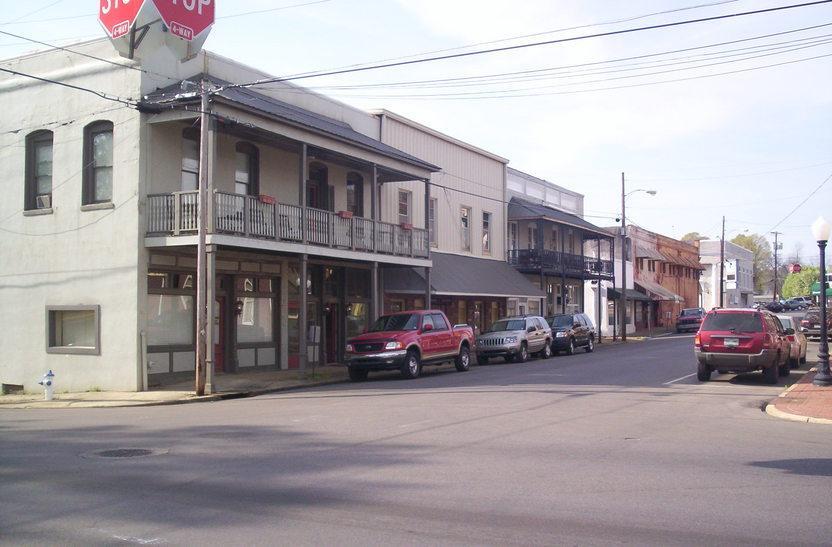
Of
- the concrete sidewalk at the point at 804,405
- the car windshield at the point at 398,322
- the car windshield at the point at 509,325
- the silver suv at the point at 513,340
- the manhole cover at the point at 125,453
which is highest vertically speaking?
the car windshield at the point at 398,322

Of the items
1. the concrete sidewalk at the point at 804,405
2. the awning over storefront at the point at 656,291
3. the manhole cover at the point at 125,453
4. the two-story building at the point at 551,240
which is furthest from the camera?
the awning over storefront at the point at 656,291

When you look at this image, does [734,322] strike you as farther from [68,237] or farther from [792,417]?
[68,237]

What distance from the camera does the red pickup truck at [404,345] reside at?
22.3m

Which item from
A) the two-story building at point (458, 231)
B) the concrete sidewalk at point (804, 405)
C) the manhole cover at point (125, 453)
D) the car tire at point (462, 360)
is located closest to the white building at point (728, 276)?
the two-story building at point (458, 231)

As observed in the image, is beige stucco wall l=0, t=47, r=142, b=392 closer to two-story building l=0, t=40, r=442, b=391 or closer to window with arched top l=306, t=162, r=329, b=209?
two-story building l=0, t=40, r=442, b=391

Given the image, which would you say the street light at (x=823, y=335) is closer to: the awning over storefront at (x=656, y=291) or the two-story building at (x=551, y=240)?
the two-story building at (x=551, y=240)

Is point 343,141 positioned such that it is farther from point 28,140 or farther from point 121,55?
point 28,140

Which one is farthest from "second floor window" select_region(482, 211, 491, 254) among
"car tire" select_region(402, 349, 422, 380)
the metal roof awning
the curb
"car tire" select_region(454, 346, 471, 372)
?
the curb

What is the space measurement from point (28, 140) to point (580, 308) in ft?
117

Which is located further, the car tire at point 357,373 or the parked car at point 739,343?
the car tire at point 357,373

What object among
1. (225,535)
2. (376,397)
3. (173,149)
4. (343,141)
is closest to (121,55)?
(173,149)

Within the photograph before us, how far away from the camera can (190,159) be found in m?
22.4

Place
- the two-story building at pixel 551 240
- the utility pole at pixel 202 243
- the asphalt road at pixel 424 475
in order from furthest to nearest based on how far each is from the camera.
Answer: the two-story building at pixel 551 240 → the utility pole at pixel 202 243 → the asphalt road at pixel 424 475

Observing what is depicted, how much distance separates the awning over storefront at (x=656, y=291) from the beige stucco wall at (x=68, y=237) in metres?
47.0
